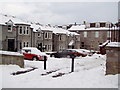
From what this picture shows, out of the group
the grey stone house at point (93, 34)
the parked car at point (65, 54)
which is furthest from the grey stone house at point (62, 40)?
the parked car at point (65, 54)

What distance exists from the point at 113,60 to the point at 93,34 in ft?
147

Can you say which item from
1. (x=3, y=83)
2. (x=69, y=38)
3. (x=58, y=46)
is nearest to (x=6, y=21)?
(x=58, y=46)

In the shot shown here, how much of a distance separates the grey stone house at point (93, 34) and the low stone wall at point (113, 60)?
4338 cm

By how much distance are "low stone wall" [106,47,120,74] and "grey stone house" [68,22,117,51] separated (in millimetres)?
43377

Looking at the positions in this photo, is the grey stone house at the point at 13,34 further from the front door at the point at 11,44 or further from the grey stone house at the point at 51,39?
the grey stone house at the point at 51,39

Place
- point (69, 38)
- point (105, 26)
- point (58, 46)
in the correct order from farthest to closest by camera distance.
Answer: point (105, 26)
point (69, 38)
point (58, 46)

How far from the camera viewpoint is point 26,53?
2270 cm

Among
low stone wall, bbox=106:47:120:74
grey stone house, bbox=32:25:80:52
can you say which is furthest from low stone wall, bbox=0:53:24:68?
grey stone house, bbox=32:25:80:52

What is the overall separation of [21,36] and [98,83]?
25.8m

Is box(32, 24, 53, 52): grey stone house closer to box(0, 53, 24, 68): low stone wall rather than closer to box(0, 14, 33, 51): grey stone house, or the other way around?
box(0, 14, 33, 51): grey stone house

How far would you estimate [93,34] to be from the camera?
52.7 metres

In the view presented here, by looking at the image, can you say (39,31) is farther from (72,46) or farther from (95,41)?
(95,41)

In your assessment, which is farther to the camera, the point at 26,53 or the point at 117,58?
the point at 26,53

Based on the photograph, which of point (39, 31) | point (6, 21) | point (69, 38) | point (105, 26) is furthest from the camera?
point (105, 26)
